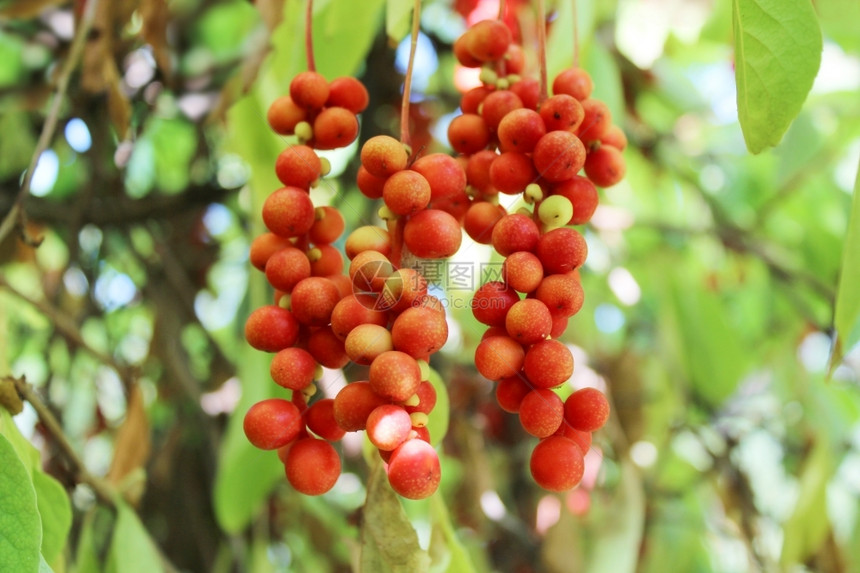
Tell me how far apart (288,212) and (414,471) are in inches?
6.5

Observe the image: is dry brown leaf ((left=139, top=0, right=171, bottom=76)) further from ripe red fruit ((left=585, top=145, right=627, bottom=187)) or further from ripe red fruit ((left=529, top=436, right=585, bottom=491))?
ripe red fruit ((left=529, top=436, right=585, bottom=491))

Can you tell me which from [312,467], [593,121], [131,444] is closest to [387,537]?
[312,467]

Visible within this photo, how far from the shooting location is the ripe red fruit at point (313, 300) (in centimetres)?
39

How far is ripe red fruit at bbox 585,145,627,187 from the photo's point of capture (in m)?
0.45

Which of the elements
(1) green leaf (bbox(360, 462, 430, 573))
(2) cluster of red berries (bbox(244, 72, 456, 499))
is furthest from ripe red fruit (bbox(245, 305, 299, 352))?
(1) green leaf (bbox(360, 462, 430, 573))

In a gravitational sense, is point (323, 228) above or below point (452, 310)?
above

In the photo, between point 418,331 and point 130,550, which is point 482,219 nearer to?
point 418,331

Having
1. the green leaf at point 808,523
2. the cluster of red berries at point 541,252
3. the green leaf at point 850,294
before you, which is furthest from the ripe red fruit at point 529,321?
the green leaf at point 808,523

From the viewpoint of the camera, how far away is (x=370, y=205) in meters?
1.04

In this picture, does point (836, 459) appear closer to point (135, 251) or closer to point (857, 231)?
point (857, 231)

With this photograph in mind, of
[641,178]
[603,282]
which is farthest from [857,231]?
[641,178]

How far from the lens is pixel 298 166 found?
0.43 meters

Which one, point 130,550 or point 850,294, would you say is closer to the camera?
point 850,294

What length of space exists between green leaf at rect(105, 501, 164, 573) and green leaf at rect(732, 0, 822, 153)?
1.83ft
